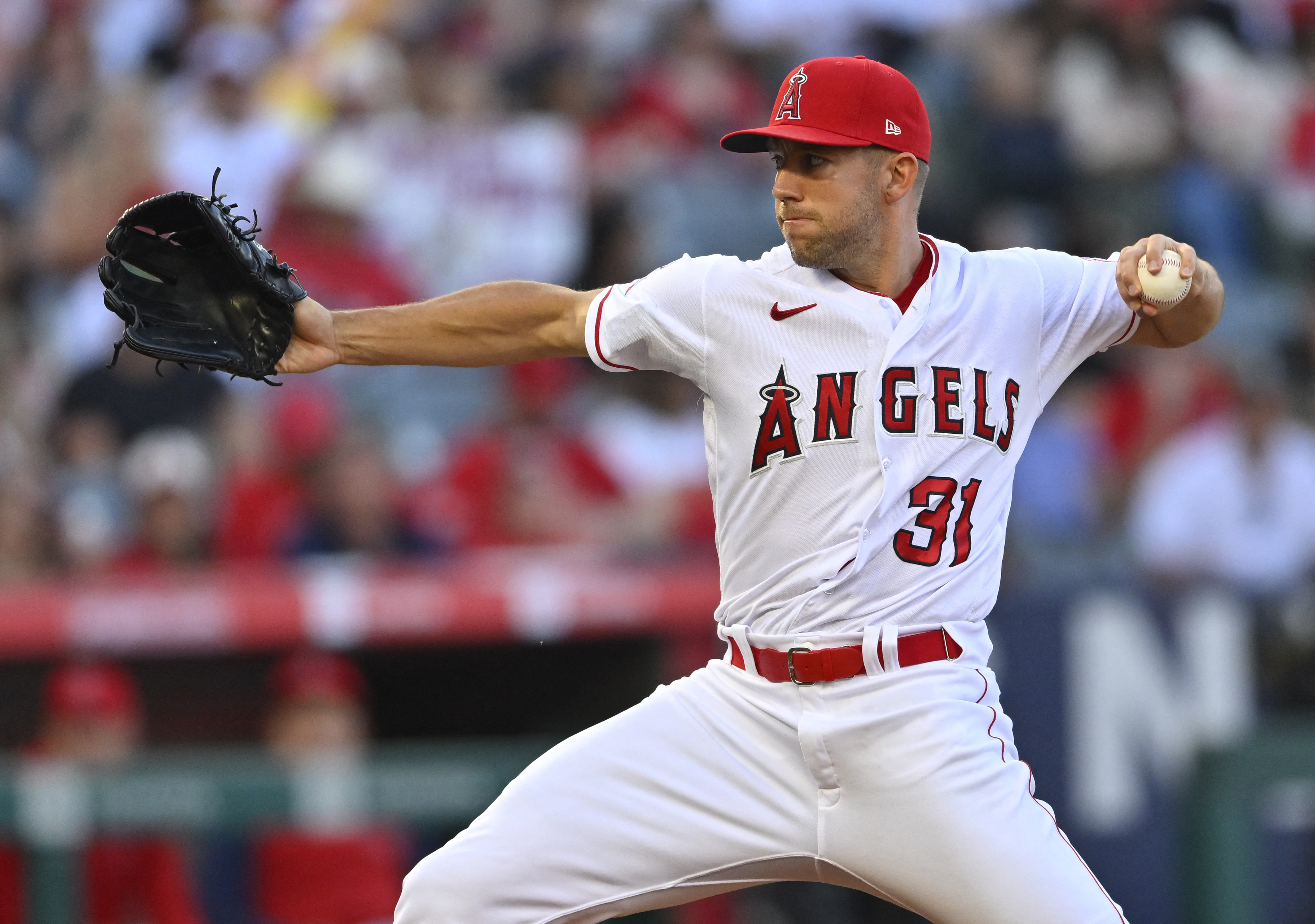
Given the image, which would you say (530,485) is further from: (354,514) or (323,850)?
(323,850)

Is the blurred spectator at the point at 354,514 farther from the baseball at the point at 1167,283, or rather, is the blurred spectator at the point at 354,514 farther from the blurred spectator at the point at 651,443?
the baseball at the point at 1167,283

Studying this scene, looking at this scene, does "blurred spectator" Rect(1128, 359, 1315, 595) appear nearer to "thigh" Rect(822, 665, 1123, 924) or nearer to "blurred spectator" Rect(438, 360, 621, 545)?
"blurred spectator" Rect(438, 360, 621, 545)

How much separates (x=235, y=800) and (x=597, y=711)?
149 centimetres

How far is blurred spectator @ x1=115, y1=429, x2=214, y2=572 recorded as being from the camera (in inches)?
250

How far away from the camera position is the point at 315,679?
231 inches

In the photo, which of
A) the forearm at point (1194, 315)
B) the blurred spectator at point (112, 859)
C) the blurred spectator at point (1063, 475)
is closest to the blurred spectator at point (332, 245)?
the blurred spectator at point (112, 859)

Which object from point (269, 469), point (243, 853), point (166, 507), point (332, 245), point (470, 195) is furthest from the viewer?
point (470, 195)

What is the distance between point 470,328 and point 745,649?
0.84 m

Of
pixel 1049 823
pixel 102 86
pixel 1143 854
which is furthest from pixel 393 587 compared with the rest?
pixel 102 86

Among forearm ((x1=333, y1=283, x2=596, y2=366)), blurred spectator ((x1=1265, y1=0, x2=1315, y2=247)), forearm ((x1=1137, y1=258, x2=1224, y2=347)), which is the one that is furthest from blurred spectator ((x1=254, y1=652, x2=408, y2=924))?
blurred spectator ((x1=1265, y1=0, x2=1315, y2=247))

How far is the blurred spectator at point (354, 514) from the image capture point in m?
6.52

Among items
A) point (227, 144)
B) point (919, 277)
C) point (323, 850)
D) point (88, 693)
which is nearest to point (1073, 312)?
point (919, 277)

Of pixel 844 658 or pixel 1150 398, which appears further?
pixel 1150 398

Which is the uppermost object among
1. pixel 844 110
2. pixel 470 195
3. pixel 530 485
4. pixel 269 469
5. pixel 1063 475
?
pixel 470 195
